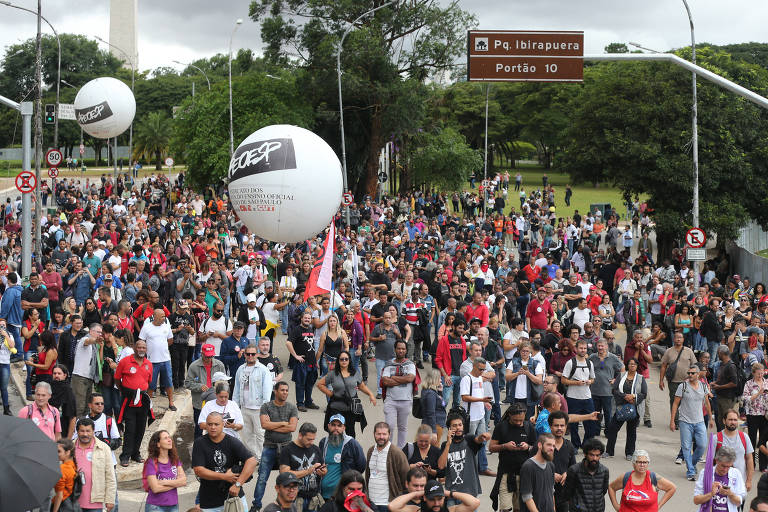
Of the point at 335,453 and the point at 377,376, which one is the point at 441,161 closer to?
the point at 377,376

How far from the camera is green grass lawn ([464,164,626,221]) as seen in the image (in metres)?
54.8

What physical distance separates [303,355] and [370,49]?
3010 centimetres

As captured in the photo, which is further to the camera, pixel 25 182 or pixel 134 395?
pixel 25 182

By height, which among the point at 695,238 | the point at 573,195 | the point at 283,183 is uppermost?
the point at 573,195

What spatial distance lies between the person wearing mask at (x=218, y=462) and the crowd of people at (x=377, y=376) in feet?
0.07

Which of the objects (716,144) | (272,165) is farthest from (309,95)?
(272,165)

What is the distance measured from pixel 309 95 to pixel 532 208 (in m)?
13.1

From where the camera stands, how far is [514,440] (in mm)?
9430

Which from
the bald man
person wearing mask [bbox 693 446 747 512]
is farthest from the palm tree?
person wearing mask [bbox 693 446 747 512]

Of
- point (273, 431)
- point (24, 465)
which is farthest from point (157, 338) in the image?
point (24, 465)

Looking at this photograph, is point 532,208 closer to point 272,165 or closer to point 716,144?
point 716,144

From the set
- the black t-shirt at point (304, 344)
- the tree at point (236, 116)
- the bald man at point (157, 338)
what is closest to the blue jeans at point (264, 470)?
the bald man at point (157, 338)

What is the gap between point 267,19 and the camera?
44812mm

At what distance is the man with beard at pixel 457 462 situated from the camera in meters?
8.73
